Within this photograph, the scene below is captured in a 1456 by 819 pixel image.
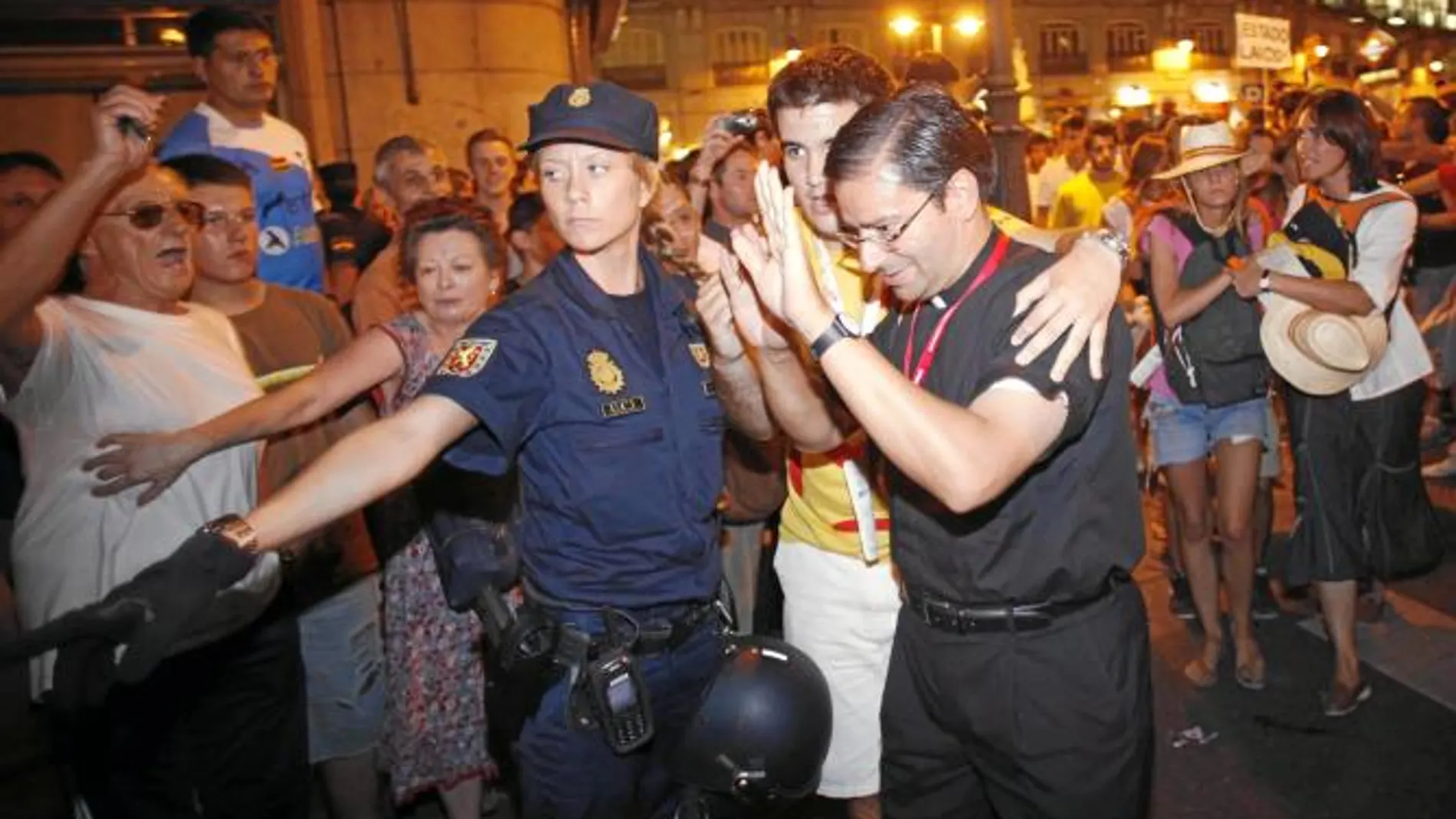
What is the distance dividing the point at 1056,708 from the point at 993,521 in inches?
17.9

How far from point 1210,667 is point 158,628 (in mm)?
4371

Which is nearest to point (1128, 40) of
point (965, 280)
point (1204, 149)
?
point (1204, 149)

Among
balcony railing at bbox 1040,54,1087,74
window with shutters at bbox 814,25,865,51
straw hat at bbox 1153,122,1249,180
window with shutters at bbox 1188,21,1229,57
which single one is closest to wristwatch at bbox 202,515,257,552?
straw hat at bbox 1153,122,1249,180

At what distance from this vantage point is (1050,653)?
2494mm

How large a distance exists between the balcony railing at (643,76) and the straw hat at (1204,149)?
129ft

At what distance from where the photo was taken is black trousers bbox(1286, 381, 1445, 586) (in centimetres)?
453

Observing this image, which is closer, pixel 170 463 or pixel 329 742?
pixel 170 463

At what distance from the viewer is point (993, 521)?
246cm

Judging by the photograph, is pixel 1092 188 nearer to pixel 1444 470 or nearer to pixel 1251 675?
pixel 1444 470

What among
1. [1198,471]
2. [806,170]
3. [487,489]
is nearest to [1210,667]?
[1198,471]

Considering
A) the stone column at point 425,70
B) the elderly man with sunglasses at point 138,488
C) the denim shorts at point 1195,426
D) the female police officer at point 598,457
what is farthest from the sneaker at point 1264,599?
the stone column at point 425,70

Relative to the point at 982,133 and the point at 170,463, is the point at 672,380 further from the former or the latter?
the point at 170,463

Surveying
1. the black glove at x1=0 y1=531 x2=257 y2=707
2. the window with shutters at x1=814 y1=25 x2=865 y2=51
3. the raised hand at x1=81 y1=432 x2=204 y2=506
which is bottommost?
the black glove at x1=0 y1=531 x2=257 y2=707

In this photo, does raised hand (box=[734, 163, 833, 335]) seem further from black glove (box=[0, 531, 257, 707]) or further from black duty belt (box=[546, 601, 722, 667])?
black glove (box=[0, 531, 257, 707])
